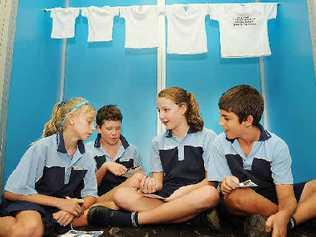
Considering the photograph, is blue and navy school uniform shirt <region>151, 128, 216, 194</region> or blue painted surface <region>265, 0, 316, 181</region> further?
blue painted surface <region>265, 0, 316, 181</region>

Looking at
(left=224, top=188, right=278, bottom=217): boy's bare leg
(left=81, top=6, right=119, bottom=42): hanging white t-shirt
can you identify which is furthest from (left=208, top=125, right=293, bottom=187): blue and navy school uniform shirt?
(left=81, top=6, right=119, bottom=42): hanging white t-shirt

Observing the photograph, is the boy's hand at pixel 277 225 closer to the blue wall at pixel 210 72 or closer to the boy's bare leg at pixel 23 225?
the boy's bare leg at pixel 23 225

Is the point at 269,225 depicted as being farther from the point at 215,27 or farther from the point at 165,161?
the point at 215,27

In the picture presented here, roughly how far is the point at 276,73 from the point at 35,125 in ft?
5.29

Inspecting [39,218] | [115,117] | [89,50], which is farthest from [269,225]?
[89,50]

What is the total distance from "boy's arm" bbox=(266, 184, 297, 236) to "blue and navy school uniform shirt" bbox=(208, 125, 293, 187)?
3cm

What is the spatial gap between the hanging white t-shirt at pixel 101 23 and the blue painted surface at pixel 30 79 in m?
0.31

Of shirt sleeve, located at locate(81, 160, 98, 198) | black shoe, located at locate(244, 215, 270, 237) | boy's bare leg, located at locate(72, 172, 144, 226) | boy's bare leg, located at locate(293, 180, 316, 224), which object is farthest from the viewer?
shirt sleeve, located at locate(81, 160, 98, 198)

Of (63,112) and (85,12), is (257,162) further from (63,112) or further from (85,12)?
(85,12)

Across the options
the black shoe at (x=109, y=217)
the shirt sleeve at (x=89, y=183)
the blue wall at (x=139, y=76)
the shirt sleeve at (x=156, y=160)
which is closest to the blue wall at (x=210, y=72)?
the blue wall at (x=139, y=76)

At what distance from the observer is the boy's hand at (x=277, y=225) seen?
2.98ft

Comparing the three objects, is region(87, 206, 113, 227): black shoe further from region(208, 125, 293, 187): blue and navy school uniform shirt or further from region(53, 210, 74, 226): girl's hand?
region(208, 125, 293, 187): blue and navy school uniform shirt

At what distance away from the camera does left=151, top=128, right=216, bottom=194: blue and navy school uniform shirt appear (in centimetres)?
133

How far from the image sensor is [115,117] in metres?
1.66
